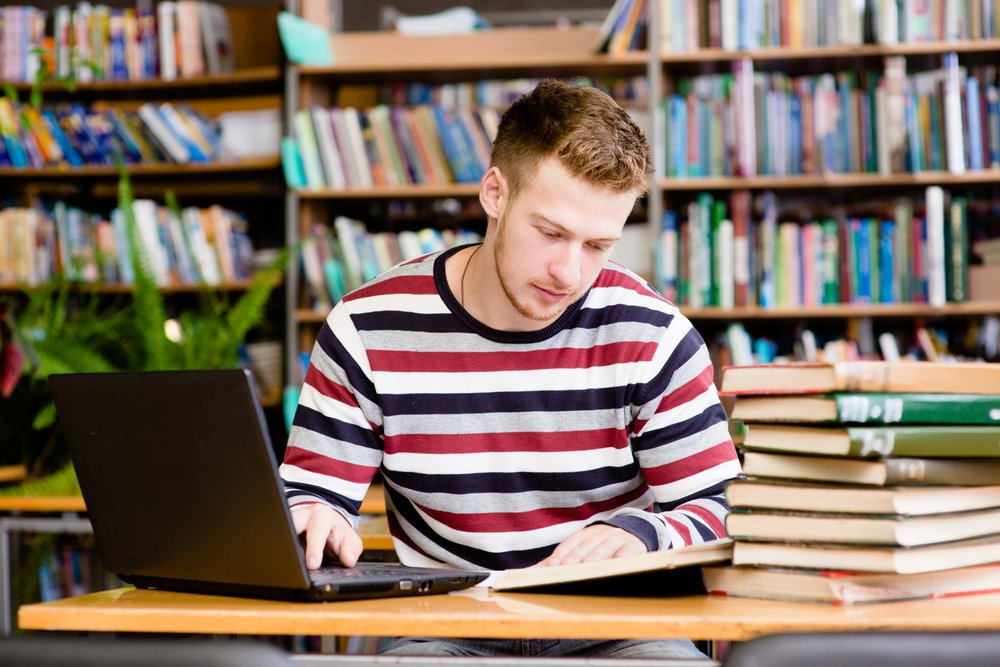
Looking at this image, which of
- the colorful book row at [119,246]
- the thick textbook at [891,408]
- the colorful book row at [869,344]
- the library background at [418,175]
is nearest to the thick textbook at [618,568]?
the thick textbook at [891,408]

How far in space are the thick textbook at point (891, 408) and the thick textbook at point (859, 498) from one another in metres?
0.06

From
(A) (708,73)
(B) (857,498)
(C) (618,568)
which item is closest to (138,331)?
(A) (708,73)

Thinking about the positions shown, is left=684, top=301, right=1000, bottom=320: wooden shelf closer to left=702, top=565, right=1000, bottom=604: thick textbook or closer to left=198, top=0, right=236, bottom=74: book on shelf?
left=198, top=0, right=236, bottom=74: book on shelf

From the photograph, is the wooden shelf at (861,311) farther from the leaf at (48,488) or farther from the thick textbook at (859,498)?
the thick textbook at (859,498)

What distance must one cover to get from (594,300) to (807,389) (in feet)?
1.91

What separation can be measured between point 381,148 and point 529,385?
2333mm

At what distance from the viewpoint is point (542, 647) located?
4.21ft

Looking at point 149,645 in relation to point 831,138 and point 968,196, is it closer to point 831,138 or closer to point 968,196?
→ point 831,138

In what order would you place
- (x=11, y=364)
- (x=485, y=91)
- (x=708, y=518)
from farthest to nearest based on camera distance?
1. (x=485, y=91)
2. (x=11, y=364)
3. (x=708, y=518)

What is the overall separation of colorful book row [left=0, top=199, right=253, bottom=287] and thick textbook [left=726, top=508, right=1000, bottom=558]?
3006mm

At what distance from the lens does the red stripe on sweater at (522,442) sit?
144 centimetres

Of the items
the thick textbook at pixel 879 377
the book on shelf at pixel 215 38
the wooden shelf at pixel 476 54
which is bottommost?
the thick textbook at pixel 879 377

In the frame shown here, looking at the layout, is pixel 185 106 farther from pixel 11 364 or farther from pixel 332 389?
pixel 332 389

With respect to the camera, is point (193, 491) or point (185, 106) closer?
point (193, 491)
